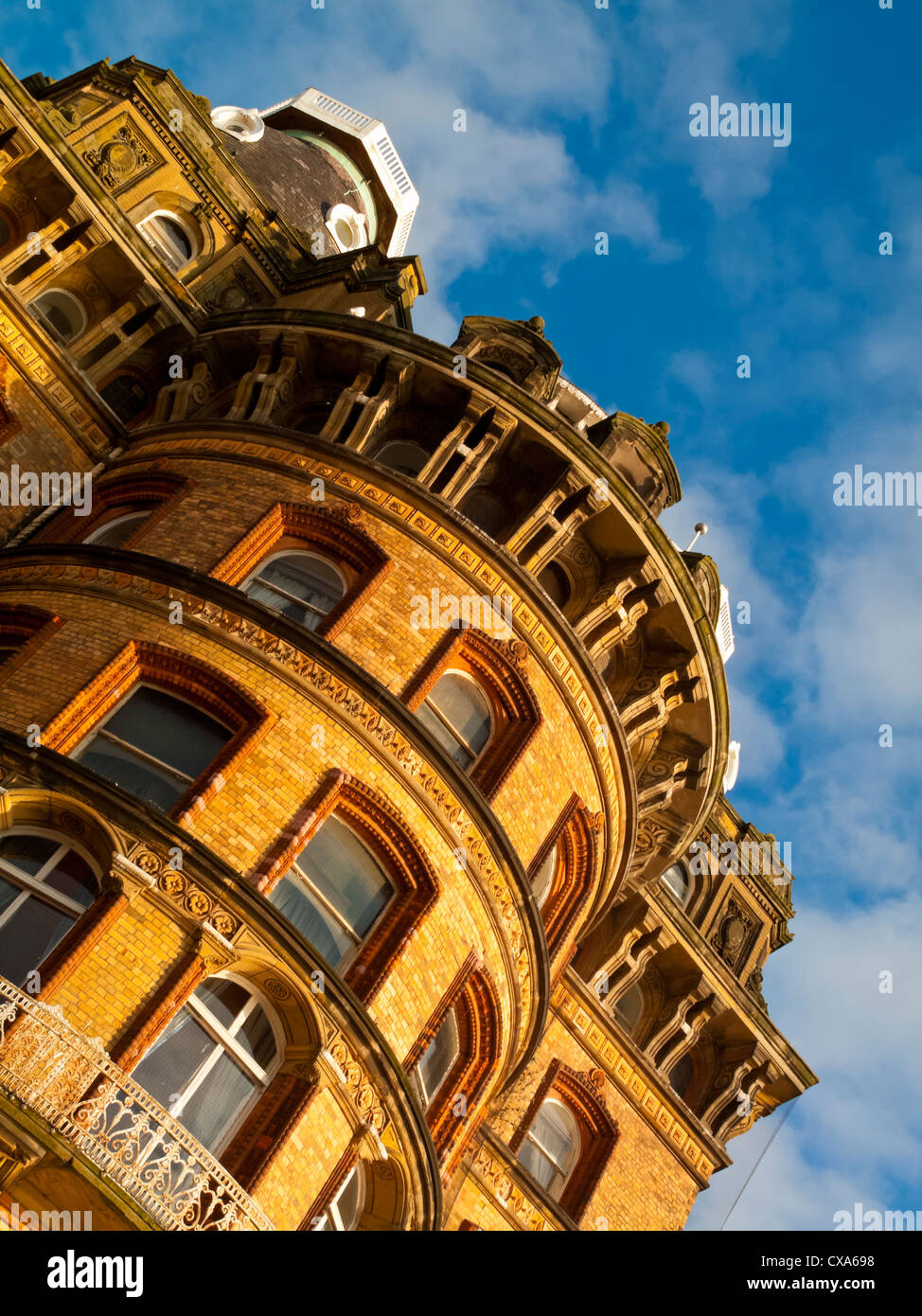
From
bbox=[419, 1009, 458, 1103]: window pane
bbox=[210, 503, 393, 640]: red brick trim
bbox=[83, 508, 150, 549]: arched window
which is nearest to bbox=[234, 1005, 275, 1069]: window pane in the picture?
bbox=[419, 1009, 458, 1103]: window pane

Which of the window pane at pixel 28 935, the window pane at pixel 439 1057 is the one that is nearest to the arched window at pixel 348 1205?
the window pane at pixel 439 1057

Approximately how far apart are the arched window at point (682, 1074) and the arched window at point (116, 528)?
14.2 m

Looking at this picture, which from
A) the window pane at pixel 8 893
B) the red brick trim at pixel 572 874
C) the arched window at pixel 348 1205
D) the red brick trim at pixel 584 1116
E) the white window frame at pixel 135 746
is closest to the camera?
the window pane at pixel 8 893

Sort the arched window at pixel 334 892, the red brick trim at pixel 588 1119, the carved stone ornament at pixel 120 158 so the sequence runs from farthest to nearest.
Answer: the carved stone ornament at pixel 120 158 → the red brick trim at pixel 588 1119 → the arched window at pixel 334 892

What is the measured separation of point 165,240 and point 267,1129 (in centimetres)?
1921

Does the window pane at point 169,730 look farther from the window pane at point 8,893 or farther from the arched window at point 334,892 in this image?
the window pane at point 8,893

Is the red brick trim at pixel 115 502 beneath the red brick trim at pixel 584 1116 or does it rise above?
above

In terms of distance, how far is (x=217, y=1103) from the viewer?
13.5 metres

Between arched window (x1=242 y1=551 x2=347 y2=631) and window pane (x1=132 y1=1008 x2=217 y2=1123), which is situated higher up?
arched window (x1=242 y1=551 x2=347 y2=631)

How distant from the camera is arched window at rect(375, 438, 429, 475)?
22172 millimetres

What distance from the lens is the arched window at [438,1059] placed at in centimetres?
1641

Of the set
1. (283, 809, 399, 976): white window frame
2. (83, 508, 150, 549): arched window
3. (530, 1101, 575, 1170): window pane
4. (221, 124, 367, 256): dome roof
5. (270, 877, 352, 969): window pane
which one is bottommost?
(270, 877, 352, 969): window pane

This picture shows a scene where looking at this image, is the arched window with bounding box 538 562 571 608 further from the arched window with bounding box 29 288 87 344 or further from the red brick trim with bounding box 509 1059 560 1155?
the arched window with bounding box 29 288 87 344

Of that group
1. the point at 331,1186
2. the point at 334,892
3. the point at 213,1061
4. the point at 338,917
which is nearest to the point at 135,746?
the point at 334,892
